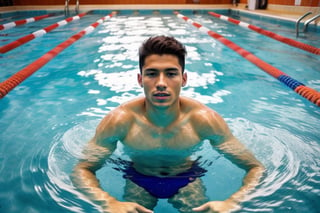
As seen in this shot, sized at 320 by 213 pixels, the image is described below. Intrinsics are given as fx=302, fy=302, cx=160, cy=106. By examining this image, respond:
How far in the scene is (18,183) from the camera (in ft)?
7.83

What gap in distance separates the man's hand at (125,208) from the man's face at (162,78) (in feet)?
2.09

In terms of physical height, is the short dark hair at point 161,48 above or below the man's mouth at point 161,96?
above

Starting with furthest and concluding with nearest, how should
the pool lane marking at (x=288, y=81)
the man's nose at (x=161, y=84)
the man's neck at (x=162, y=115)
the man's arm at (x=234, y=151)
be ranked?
1. the pool lane marking at (x=288, y=81)
2. the man's neck at (x=162, y=115)
3. the man's arm at (x=234, y=151)
4. the man's nose at (x=161, y=84)

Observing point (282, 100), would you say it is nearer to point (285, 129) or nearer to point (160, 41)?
point (285, 129)

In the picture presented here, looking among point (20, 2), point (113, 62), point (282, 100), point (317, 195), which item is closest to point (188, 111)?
point (317, 195)

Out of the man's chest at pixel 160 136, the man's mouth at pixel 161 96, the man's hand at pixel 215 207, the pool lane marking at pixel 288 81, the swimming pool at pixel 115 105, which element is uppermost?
the man's mouth at pixel 161 96

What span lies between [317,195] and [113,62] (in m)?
5.06

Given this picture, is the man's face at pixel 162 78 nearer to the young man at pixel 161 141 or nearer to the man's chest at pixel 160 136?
the young man at pixel 161 141

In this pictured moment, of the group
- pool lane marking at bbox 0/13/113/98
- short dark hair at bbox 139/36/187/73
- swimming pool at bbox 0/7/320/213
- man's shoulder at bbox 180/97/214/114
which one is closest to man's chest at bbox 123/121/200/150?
man's shoulder at bbox 180/97/214/114

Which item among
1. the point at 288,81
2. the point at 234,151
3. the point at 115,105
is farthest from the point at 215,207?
the point at 288,81

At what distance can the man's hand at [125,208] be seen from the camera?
165 centimetres

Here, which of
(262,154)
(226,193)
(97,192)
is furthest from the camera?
(262,154)

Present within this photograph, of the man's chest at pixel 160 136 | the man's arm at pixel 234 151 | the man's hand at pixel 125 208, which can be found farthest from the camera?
the man's chest at pixel 160 136

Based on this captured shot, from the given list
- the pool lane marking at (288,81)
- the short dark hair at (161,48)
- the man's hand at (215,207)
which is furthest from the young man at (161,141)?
the pool lane marking at (288,81)
